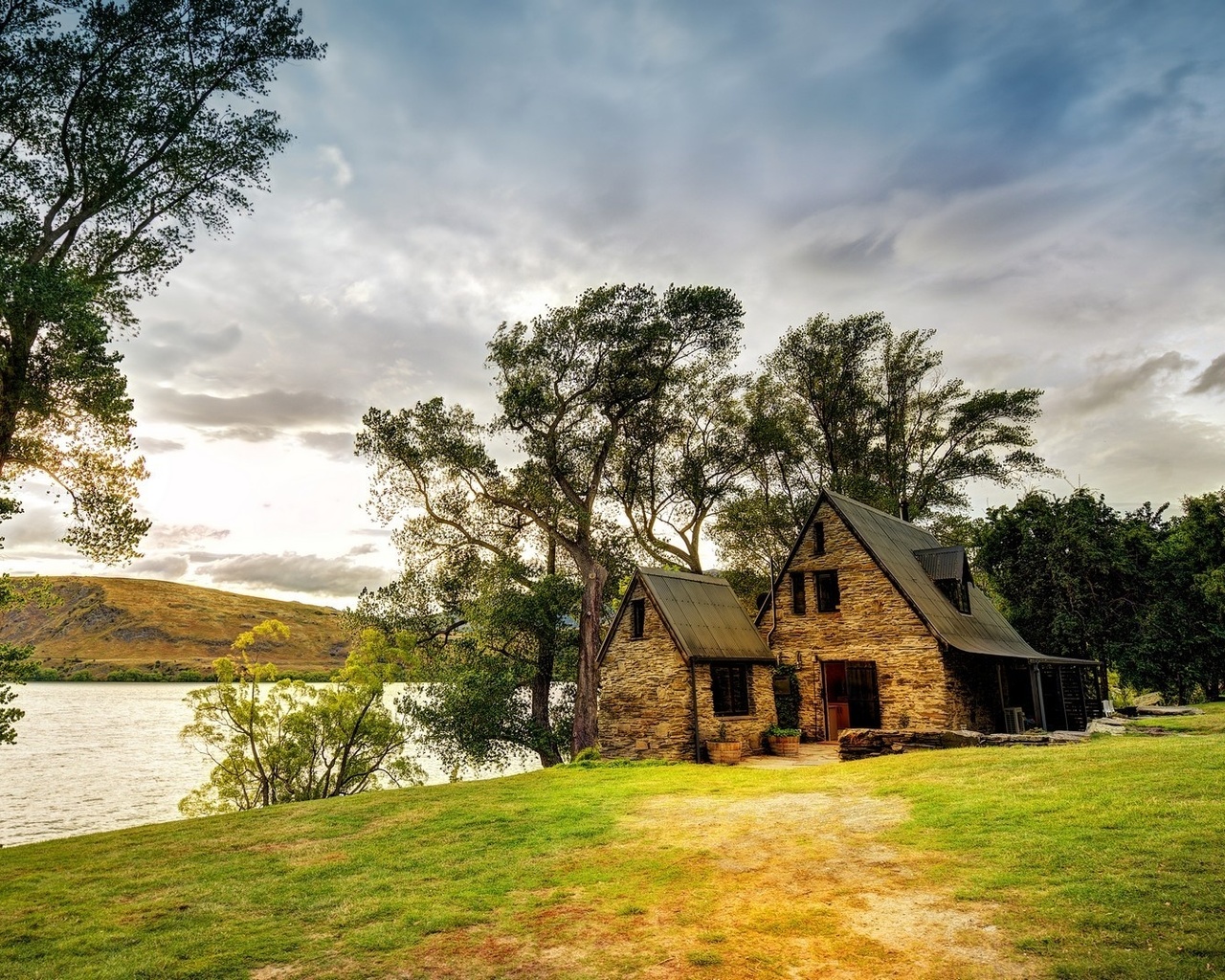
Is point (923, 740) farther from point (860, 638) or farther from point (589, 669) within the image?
point (589, 669)

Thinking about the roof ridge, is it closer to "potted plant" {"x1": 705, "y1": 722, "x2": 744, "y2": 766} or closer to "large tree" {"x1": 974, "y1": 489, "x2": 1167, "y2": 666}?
"potted plant" {"x1": 705, "y1": 722, "x2": 744, "y2": 766}

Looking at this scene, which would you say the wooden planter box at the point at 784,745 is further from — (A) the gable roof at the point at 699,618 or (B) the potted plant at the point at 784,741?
(A) the gable roof at the point at 699,618

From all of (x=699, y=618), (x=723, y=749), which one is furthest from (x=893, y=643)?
(x=723, y=749)

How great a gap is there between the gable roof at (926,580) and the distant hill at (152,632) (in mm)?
107044

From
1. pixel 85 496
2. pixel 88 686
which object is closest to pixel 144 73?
pixel 85 496

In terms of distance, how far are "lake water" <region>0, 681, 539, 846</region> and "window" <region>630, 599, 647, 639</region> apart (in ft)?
29.9

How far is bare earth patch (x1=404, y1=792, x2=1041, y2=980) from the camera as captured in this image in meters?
5.76

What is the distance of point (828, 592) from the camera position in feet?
82.7

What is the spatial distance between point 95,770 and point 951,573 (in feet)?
155

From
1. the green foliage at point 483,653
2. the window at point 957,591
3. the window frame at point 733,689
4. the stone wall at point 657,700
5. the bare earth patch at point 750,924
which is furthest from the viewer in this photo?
the green foliage at point 483,653

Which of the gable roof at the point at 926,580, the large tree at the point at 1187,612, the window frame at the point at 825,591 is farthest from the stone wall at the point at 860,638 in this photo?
the large tree at the point at 1187,612

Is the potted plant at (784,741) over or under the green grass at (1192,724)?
under

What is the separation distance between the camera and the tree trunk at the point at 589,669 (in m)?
26.1

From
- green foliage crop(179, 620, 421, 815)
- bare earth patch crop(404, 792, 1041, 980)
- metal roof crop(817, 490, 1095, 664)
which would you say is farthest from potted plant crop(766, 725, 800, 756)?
green foliage crop(179, 620, 421, 815)
